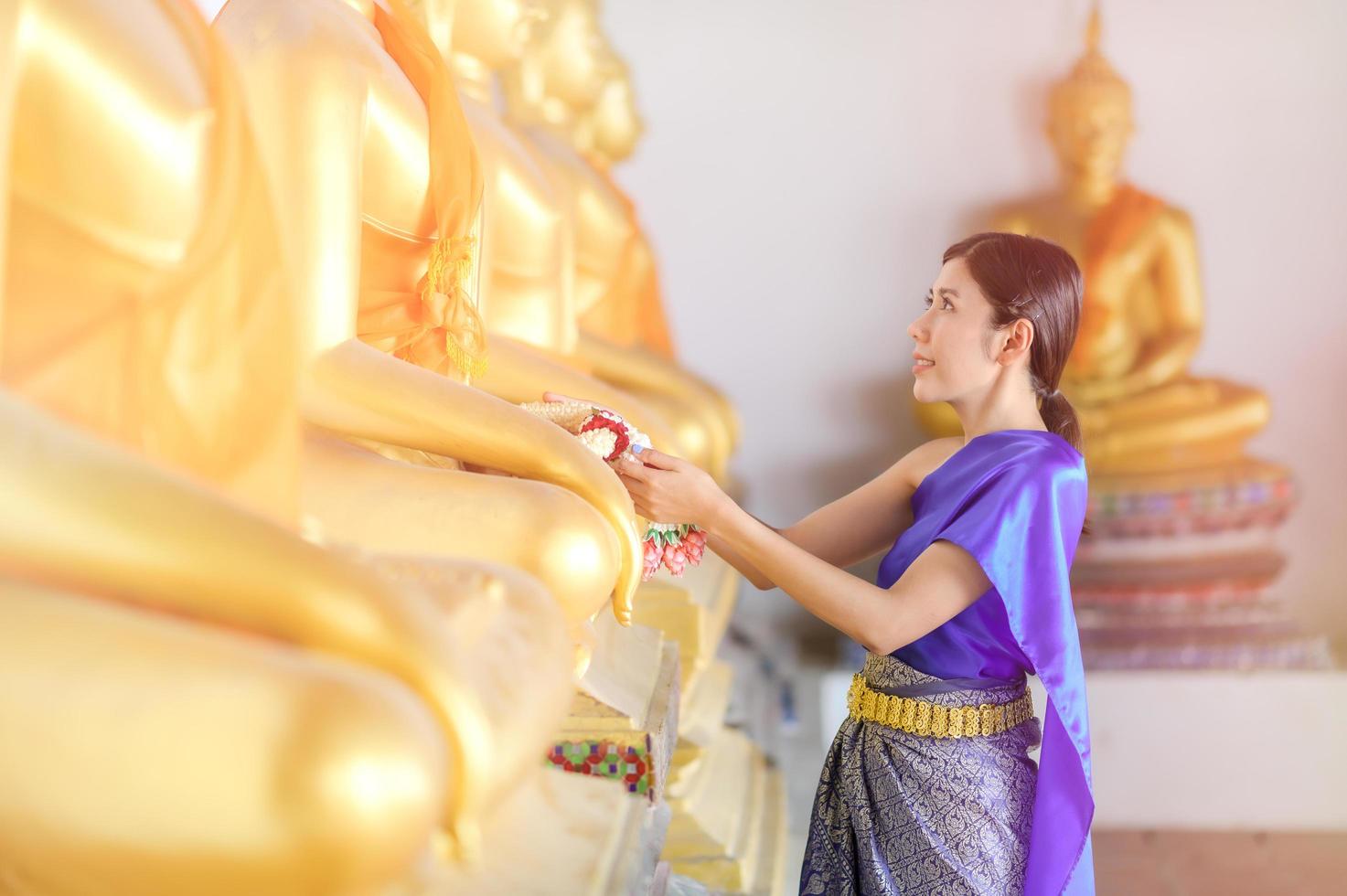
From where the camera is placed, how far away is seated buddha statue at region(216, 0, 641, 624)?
1.03m

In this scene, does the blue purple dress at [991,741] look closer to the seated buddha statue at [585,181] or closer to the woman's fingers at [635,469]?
the woman's fingers at [635,469]

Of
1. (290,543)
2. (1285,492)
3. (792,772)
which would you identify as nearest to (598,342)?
(792,772)

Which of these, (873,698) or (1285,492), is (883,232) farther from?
(873,698)

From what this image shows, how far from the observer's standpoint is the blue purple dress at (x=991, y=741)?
1.32 meters

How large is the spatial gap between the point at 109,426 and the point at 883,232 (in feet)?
10.9

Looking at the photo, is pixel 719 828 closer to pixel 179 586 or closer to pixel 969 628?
pixel 969 628

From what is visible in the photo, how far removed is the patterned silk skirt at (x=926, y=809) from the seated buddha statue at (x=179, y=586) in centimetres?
71

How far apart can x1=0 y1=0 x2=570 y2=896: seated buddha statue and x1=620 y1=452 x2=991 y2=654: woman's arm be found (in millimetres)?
564

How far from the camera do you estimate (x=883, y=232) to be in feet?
12.8

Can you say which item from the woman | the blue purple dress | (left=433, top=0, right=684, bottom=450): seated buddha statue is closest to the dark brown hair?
the woman

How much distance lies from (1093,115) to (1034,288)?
2398 millimetres

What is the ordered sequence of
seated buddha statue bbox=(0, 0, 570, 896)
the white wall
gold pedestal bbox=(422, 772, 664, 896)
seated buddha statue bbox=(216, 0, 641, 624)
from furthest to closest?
the white wall
seated buddha statue bbox=(216, 0, 641, 624)
gold pedestal bbox=(422, 772, 664, 896)
seated buddha statue bbox=(0, 0, 570, 896)

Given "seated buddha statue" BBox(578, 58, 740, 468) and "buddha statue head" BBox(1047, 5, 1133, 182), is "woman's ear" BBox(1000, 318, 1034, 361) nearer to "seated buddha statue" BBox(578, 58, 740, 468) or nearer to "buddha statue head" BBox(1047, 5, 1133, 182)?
"seated buddha statue" BBox(578, 58, 740, 468)

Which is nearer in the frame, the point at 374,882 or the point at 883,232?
the point at 374,882
